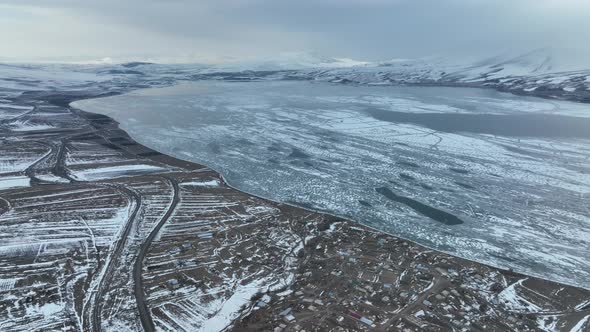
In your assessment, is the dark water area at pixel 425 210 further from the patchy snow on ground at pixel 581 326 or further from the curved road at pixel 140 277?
the curved road at pixel 140 277

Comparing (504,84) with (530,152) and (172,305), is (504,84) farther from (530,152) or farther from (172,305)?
(172,305)

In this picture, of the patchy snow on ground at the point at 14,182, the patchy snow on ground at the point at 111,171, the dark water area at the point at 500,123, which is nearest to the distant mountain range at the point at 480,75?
the dark water area at the point at 500,123

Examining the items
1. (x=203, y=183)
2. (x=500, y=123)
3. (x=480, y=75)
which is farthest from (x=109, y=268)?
(x=480, y=75)

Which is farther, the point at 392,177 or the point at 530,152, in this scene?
the point at 530,152

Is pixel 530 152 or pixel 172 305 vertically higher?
pixel 530 152

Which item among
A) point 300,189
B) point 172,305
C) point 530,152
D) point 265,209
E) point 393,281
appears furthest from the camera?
point 530,152

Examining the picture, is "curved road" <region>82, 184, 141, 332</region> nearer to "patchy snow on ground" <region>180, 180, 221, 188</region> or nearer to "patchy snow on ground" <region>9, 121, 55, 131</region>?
"patchy snow on ground" <region>180, 180, 221, 188</region>

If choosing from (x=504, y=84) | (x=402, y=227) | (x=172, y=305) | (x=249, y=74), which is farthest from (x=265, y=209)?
(x=249, y=74)

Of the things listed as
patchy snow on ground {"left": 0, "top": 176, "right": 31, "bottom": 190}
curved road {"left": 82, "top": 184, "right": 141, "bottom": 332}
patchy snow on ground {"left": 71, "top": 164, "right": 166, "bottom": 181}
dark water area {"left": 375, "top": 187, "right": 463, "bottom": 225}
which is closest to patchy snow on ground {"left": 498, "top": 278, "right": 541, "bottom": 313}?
dark water area {"left": 375, "top": 187, "right": 463, "bottom": 225}
